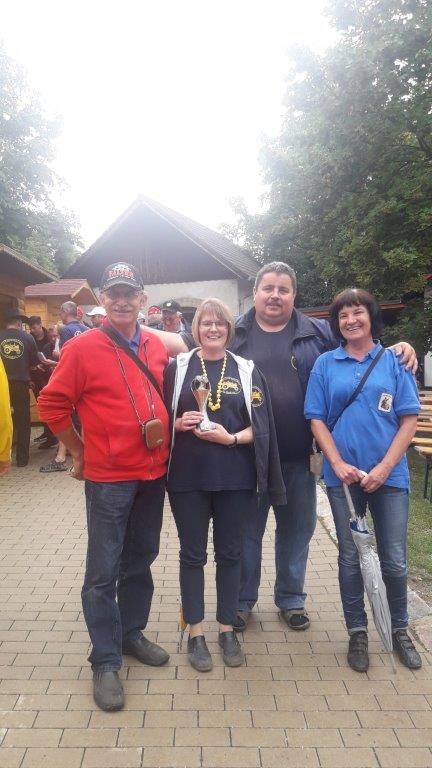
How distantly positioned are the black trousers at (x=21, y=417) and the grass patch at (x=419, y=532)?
17.0 feet

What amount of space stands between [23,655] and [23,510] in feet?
9.67

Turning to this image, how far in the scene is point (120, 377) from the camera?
273 cm

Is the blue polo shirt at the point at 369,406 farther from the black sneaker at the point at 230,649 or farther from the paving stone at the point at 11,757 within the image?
the paving stone at the point at 11,757

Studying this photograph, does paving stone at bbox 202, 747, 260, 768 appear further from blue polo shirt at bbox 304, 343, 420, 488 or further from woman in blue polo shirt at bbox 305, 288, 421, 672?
blue polo shirt at bbox 304, 343, 420, 488

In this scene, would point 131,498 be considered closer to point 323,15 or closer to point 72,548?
point 72,548

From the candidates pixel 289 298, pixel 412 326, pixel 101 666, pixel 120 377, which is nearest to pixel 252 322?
pixel 289 298

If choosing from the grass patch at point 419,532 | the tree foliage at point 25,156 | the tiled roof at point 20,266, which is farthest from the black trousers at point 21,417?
the tree foliage at point 25,156

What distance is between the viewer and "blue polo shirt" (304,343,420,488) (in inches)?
115

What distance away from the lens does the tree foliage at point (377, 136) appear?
9844 mm

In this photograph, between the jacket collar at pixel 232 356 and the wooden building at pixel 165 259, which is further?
the wooden building at pixel 165 259

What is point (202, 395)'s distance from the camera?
9.14 ft

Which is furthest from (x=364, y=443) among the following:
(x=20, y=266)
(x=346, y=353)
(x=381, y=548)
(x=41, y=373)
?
A: (x=20, y=266)

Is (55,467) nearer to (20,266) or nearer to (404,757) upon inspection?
(20,266)

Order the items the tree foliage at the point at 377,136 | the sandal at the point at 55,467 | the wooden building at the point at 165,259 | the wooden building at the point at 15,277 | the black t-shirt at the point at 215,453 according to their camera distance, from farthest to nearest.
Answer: the wooden building at the point at 165,259 → the tree foliage at the point at 377,136 → the wooden building at the point at 15,277 → the sandal at the point at 55,467 → the black t-shirt at the point at 215,453
